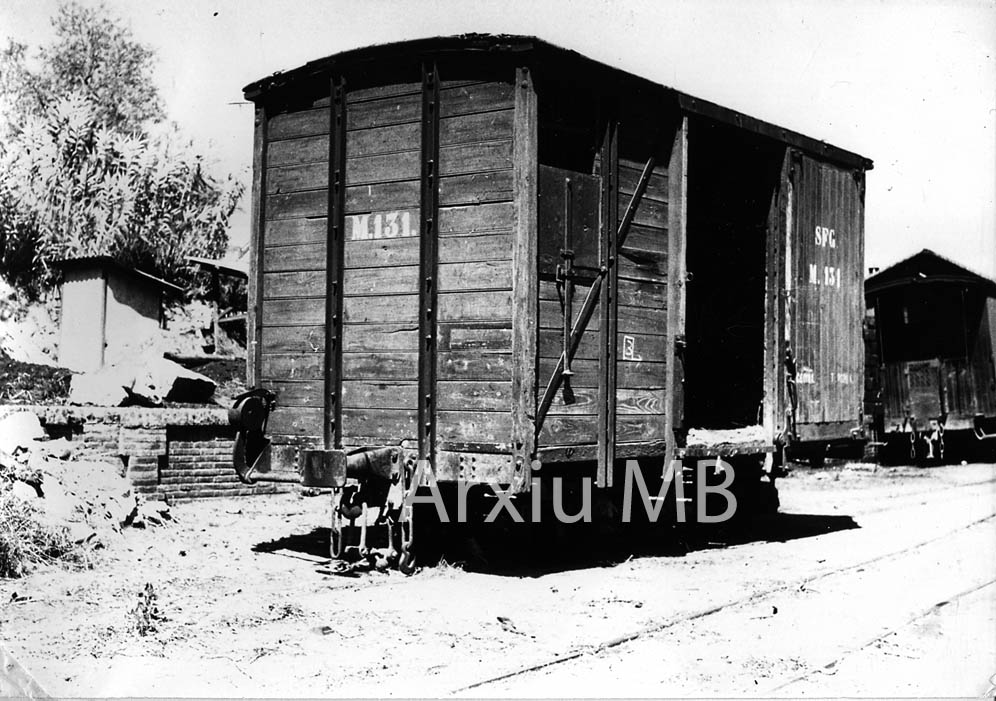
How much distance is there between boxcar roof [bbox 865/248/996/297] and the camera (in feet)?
63.0

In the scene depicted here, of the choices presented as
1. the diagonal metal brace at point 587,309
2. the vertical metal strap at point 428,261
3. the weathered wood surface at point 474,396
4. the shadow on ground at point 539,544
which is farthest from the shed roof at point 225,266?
the weathered wood surface at point 474,396

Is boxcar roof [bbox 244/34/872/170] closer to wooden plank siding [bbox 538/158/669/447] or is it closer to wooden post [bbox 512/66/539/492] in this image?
wooden post [bbox 512/66/539/492]

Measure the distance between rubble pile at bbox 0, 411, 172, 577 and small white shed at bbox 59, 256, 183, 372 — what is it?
929 cm

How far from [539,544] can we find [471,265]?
2889 mm

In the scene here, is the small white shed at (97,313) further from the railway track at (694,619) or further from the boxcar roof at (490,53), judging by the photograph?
the railway track at (694,619)

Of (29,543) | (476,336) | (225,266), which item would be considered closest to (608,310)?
(476,336)

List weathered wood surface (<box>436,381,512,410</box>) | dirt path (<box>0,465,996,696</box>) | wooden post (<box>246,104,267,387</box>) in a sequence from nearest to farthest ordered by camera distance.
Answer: dirt path (<box>0,465,996,696</box>)
weathered wood surface (<box>436,381,512,410</box>)
wooden post (<box>246,104,267,387</box>)

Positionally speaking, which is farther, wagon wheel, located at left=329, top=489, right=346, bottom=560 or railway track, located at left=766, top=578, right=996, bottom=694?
wagon wheel, located at left=329, top=489, right=346, bottom=560

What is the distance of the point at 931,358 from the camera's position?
19469 mm

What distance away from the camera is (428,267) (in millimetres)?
7777

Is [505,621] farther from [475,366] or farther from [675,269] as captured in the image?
[675,269]

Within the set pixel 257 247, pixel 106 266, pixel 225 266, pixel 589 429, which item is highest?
pixel 225 266

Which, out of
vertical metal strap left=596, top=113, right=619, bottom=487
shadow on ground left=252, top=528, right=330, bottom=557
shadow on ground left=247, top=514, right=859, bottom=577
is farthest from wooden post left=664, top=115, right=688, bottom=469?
shadow on ground left=252, top=528, right=330, bottom=557

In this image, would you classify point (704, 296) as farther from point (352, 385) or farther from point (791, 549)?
point (352, 385)
